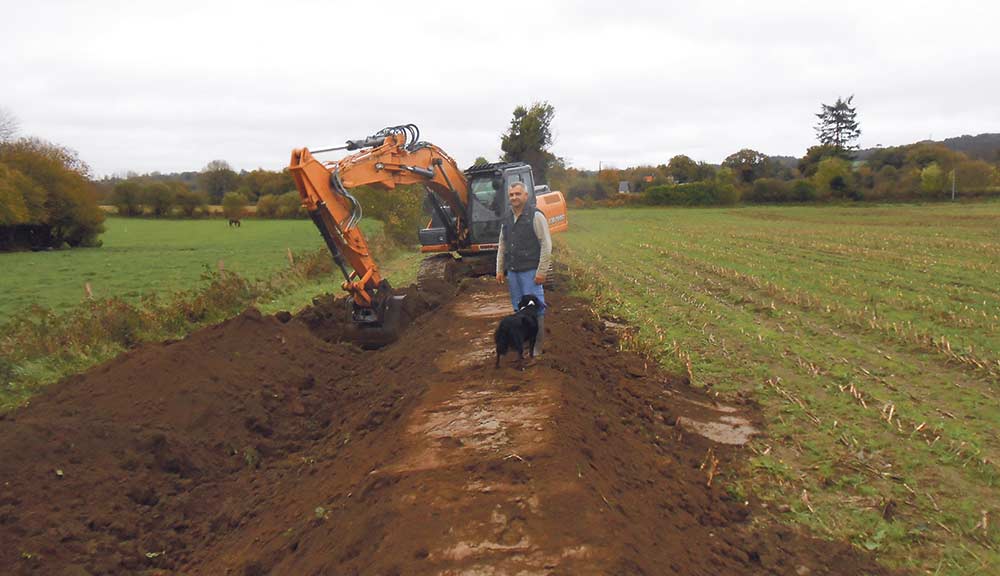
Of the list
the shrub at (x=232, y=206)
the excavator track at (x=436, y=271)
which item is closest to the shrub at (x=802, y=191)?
the shrub at (x=232, y=206)

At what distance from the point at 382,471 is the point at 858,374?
5634mm

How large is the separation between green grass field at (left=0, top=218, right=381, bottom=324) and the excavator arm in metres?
8.58

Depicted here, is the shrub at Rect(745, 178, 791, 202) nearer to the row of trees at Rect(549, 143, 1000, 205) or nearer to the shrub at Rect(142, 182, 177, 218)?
the row of trees at Rect(549, 143, 1000, 205)

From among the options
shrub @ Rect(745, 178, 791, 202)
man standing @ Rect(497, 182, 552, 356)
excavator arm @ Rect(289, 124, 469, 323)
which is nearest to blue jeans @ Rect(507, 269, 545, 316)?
man standing @ Rect(497, 182, 552, 356)

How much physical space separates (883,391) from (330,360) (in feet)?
22.1

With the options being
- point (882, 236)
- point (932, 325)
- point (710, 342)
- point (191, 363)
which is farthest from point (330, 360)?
point (882, 236)

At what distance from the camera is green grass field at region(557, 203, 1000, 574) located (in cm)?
460

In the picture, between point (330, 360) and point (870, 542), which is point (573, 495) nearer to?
point (870, 542)

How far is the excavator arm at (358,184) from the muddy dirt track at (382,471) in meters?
1.40

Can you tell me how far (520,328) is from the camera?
6949 mm

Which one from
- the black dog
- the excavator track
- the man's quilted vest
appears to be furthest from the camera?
the excavator track

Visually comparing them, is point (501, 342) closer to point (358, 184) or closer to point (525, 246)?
point (525, 246)

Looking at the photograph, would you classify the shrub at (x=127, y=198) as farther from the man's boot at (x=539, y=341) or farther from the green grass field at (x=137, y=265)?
the man's boot at (x=539, y=341)

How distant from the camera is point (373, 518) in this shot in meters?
3.92
